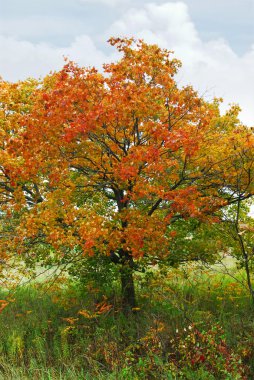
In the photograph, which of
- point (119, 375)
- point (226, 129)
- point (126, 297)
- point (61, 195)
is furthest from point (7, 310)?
point (226, 129)

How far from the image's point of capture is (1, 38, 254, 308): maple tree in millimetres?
10719

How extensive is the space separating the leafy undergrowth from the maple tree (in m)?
1.78

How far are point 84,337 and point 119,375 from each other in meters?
3.34

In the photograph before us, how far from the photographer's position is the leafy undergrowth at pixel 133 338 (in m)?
8.78

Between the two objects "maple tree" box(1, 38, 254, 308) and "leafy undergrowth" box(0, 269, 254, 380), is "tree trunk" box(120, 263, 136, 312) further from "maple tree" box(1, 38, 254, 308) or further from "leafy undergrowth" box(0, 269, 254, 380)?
"maple tree" box(1, 38, 254, 308)

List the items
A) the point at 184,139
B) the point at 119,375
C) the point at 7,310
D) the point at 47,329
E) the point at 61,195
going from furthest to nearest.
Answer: the point at 7,310 < the point at 47,329 < the point at 61,195 < the point at 184,139 < the point at 119,375

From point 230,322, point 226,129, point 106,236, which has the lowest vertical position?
point 230,322

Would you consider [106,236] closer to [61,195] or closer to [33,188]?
[61,195]

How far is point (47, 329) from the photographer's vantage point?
532 inches

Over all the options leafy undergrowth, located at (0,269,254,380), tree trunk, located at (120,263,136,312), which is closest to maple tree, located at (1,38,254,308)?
tree trunk, located at (120,263,136,312)

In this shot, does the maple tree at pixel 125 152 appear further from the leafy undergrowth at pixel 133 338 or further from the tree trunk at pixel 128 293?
the leafy undergrowth at pixel 133 338

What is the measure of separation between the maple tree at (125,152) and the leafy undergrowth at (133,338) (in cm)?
178

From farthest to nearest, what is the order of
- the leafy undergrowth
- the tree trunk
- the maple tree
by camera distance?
the tree trunk, the maple tree, the leafy undergrowth

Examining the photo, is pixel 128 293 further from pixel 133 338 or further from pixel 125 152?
pixel 125 152
